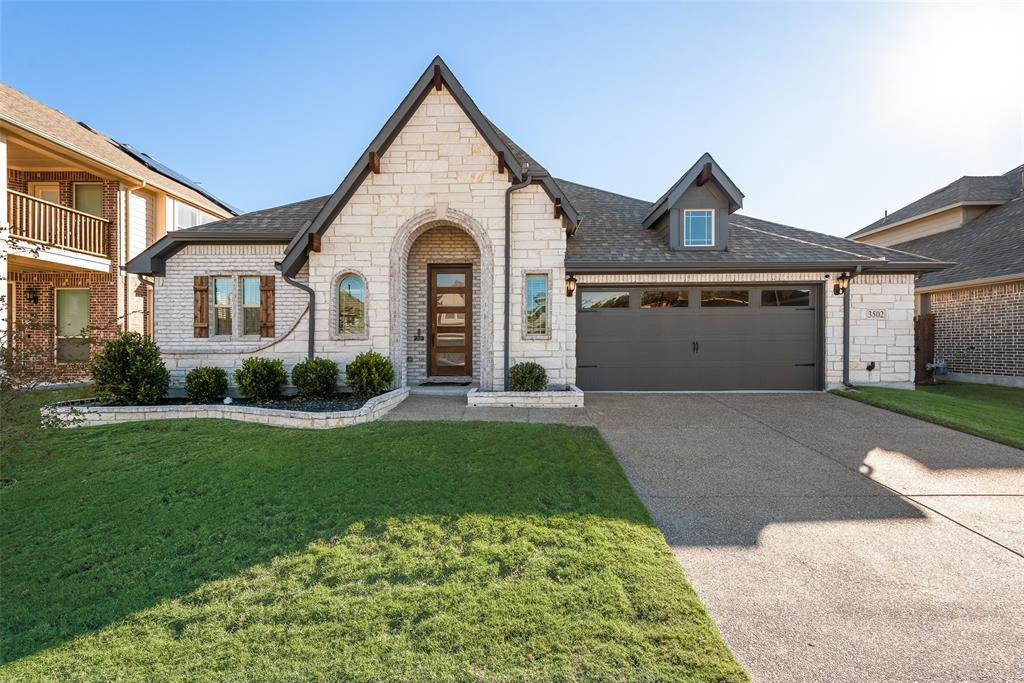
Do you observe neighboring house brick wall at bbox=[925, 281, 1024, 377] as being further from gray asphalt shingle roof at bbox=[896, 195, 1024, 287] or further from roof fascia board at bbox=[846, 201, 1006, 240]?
roof fascia board at bbox=[846, 201, 1006, 240]

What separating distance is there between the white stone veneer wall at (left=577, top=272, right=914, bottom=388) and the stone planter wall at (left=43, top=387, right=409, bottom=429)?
18.7ft

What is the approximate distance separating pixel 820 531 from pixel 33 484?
7.80 m

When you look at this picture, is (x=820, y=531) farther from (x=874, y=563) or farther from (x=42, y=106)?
(x=42, y=106)

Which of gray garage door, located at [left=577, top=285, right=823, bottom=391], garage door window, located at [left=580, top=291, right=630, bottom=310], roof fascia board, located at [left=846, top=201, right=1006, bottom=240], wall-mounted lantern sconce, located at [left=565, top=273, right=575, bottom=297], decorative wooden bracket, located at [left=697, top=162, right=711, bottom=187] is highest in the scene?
roof fascia board, located at [left=846, top=201, right=1006, bottom=240]

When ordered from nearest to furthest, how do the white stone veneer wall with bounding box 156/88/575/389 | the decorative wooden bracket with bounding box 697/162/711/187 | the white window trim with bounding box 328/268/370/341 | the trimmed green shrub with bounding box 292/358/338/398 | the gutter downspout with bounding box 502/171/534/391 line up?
the trimmed green shrub with bounding box 292/358/338/398
the gutter downspout with bounding box 502/171/534/391
the white stone veneer wall with bounding box 156/88/575/389
the white window trim with bounding box 328/268/370/341
the decorative wooden bracket with bounding box 697/162/711/187

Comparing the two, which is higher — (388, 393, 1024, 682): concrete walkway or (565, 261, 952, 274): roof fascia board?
(565, 261, 952, 274): roof fascia board

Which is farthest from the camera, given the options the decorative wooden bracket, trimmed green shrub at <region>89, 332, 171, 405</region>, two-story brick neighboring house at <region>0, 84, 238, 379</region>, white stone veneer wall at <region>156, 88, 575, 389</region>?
two-story brick neighboring house at <region>0, 84, 238, 379</region>

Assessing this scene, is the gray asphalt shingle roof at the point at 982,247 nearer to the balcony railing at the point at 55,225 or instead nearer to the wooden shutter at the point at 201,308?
the wooden shutter at the point at 201,308

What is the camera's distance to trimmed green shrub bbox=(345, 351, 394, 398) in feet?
27.8

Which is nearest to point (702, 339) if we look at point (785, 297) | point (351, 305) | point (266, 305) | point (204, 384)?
point (785, 297)

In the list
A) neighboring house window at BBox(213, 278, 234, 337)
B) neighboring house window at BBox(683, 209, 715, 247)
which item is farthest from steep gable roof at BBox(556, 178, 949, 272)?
neighboring house window at BBox(213, 278, 234, 337)

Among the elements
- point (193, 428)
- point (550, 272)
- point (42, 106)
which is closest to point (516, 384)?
point (550, 272)

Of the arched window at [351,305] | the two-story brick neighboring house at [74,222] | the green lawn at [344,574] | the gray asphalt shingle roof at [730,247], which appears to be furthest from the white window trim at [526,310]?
the two-story brick neighboring house at [74,222]

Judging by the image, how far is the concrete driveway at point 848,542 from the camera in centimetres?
226
